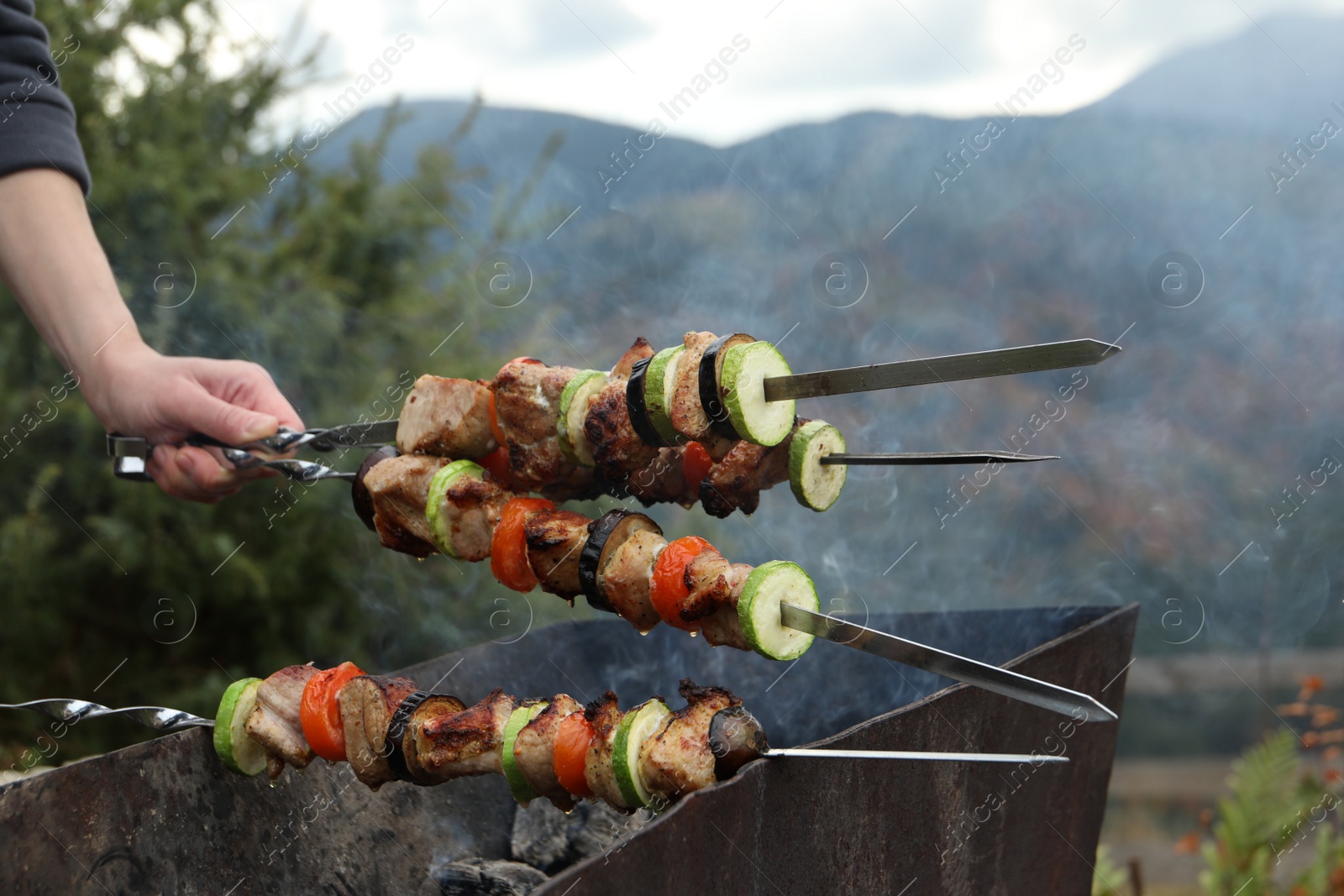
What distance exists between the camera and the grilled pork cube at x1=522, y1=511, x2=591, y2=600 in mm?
1981

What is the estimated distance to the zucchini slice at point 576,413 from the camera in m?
2.00

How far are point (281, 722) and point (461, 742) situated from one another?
0.46 metres

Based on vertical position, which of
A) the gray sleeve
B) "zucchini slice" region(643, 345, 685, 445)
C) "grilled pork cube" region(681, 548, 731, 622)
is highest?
the gray sleeve

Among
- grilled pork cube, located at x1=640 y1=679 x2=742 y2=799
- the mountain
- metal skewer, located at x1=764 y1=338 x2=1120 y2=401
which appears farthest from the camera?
the mountain

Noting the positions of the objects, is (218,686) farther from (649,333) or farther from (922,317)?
(922,317)

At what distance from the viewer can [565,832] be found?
2.49 m

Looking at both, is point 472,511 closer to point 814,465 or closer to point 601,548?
point 601,548

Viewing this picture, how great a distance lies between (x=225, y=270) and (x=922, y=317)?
189 inches

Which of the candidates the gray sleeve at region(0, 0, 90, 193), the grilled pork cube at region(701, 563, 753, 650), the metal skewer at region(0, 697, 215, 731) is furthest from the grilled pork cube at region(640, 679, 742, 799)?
the gray sleeve at region(0, 0, 90, 193)

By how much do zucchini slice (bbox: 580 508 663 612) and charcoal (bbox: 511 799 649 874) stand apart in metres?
0.83

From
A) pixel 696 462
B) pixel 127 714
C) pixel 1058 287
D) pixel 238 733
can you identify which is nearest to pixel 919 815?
pixel 696 462

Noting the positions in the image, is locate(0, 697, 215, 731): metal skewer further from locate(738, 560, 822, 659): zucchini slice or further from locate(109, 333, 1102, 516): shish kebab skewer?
locate(738, 560, 822, 659): zucchini slice

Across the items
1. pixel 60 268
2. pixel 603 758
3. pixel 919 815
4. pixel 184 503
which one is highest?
pixel 60 268

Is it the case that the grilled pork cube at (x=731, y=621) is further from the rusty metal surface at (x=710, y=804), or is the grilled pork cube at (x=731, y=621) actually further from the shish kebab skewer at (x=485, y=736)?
the rusty metal surface at (x=710, y=804)
